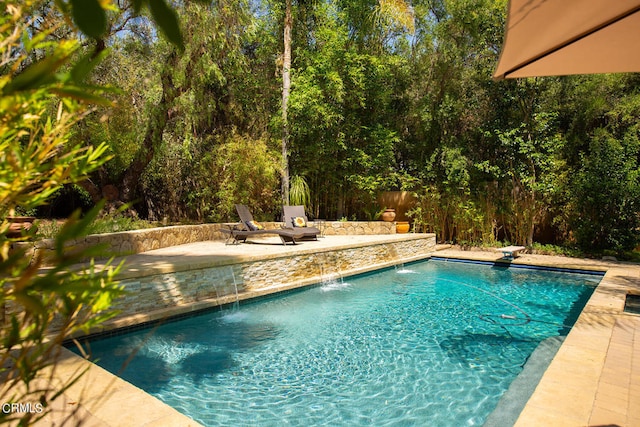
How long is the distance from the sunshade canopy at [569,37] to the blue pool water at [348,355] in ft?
9.88

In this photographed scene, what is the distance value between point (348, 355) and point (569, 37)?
13.1 ft

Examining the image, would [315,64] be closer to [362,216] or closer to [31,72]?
[362,216]

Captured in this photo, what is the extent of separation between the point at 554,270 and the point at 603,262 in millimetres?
1588

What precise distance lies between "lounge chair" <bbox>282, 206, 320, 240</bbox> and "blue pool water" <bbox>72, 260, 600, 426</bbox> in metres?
2.66

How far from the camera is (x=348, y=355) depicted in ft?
16.5

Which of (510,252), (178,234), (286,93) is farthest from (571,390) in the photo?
(286,93)

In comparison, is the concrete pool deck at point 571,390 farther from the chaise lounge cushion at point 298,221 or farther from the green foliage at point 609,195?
the chaise lounge cushion at point 298,221

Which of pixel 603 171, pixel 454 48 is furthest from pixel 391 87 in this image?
pixel 603 171

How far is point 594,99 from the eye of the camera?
479 inches

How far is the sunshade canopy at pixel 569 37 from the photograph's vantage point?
2387mm

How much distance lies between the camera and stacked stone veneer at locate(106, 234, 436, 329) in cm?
599

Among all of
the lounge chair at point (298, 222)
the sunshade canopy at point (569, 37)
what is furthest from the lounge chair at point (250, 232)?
the sunshade canopy at point (569, 37)

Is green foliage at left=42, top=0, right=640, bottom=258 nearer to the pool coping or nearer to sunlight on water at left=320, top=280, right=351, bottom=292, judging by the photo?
sunlight on water at left=320, top=280, right=351, bottom=292

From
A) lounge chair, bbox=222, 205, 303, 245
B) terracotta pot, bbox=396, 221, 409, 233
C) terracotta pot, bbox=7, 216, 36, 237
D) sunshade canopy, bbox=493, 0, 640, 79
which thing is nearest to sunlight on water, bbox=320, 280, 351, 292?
lounge chair, bbox=222, 205, 303, 245
